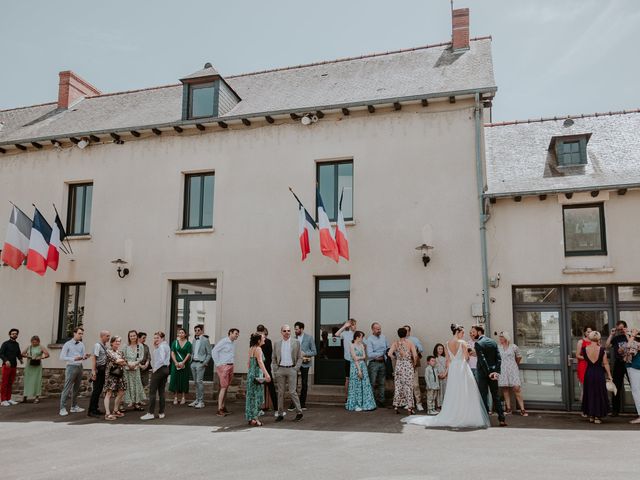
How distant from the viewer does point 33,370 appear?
13.2 meters

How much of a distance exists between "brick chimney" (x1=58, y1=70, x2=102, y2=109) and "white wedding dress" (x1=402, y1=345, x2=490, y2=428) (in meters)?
14.0

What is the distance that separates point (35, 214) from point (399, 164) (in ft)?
28.6

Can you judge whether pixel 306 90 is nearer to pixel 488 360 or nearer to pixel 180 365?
pixel 180 365

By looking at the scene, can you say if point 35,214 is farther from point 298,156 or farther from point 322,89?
point 322,89

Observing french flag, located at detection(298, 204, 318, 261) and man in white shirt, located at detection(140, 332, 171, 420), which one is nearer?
man in white shirt, located at detection(140, 332, 171, 420)

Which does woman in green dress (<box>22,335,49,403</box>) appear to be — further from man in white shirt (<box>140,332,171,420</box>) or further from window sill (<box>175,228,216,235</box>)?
man in white shirt (<box>140,332,171,420</box>)

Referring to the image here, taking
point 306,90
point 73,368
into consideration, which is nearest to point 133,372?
point 73,368

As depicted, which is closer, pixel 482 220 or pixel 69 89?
pixel 482 220

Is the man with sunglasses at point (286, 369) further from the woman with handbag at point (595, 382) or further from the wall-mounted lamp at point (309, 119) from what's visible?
the wall-mounted lamp at point (309, 119)

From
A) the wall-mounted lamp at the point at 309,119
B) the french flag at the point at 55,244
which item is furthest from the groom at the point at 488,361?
the french flag at the point at 55,244

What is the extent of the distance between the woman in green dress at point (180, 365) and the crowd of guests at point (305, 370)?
2 centimetres

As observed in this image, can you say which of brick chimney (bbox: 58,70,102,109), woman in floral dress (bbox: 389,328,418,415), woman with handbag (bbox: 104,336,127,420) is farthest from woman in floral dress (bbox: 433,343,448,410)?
brick chimney (bbox: 58,70,102,109)

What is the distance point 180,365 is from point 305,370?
260 centimetres

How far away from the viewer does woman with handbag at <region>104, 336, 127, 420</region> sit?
10688mm
